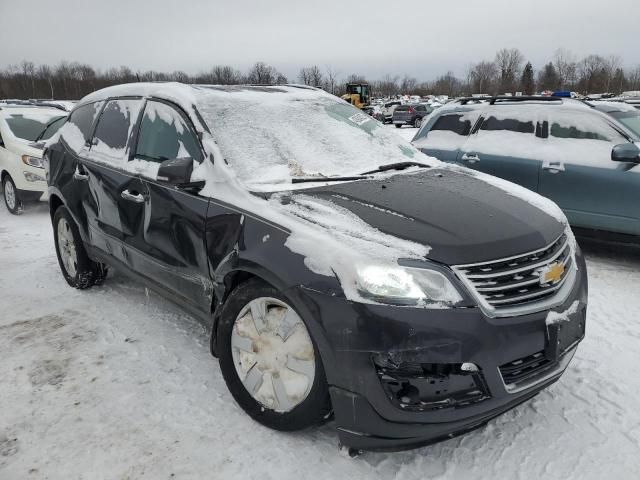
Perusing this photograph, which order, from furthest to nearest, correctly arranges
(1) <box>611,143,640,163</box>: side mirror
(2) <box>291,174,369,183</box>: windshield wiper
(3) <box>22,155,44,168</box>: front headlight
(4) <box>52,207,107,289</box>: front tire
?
(3) <box>22,155,44,168</box>: front headlight
(1) <box>611,143,640,163</box>: side mirror
(4) <box>52,207,107,289</box>: front tire
(2) <box>291,174,369,183</box>: windshield wiper

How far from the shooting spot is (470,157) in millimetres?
6102

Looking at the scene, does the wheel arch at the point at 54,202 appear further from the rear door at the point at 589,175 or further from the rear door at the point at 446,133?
the rear door at the point at 589,175

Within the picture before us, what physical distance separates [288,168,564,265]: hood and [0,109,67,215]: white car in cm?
660

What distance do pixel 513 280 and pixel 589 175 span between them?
3648 mm

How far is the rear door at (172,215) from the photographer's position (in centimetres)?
287

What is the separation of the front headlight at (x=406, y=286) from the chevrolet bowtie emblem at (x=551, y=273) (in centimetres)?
52

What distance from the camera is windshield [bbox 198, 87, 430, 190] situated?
2.89 m

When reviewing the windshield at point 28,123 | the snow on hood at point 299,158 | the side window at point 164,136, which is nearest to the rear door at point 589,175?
the snow on hood at point 299,158

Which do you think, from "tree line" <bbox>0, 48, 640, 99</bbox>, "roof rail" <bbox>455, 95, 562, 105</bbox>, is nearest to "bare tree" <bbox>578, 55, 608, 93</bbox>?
"tree line" <bbox>0, 48, 640, 99</bbox>

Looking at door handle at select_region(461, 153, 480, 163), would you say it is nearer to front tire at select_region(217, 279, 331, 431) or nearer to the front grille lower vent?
the front grille lower vent

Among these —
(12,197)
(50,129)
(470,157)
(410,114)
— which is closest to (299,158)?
(470,157)

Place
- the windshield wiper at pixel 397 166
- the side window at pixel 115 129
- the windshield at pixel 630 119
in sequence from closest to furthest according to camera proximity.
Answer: the windshield wiper at pixel 397 166 → the side window at pixel 115 129 → the windshield at pixel 630 119

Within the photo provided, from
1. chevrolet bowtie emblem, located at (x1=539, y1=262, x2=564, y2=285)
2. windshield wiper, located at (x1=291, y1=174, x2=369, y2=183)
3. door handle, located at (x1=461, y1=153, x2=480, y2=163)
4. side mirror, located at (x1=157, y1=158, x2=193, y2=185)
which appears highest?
side mirror, located at (x1=157, y1=158, x2=193, y2=185)

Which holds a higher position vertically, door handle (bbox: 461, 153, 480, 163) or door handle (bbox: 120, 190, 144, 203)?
door handle (bbox: 120, 190, 144, 203)
